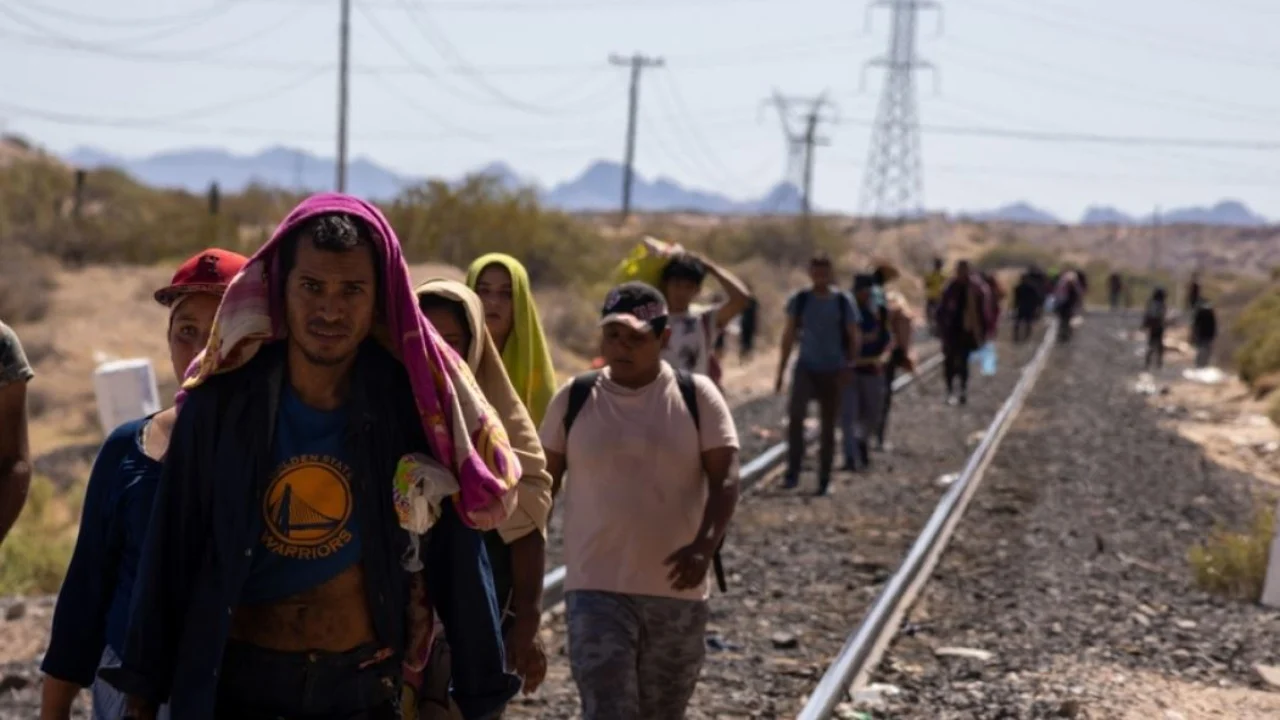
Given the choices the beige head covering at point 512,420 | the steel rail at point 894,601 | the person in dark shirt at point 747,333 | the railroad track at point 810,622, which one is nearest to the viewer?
the beige head covering at point 512,420

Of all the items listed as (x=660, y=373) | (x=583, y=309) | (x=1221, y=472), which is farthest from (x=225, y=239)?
(x=660, y=373)

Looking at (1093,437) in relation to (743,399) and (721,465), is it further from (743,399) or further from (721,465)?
(721,465)

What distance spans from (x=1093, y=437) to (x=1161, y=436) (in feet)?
4.38

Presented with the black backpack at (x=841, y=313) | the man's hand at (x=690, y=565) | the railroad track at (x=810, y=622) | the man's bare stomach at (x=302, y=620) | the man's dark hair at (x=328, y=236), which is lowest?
the railroad track at (x=810, y=622)

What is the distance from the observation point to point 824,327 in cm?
1475

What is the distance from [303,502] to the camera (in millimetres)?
3857

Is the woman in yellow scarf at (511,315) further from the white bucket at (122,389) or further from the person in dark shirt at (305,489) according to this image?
the white bucket at (122,389)

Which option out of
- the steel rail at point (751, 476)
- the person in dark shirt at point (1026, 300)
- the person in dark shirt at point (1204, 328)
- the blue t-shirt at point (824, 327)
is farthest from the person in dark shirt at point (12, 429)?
the person in dark shirt at point (1026, 300)

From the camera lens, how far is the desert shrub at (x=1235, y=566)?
12039 mm

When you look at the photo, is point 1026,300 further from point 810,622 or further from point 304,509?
point 304,509

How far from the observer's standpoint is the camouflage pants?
611cm

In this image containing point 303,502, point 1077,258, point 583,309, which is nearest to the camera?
point 303,502

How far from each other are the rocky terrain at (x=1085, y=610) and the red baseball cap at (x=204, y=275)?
184 inches

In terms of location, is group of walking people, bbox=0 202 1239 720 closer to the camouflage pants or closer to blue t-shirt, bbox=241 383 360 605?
blue t-shirt, bbox=241 383 360 605
